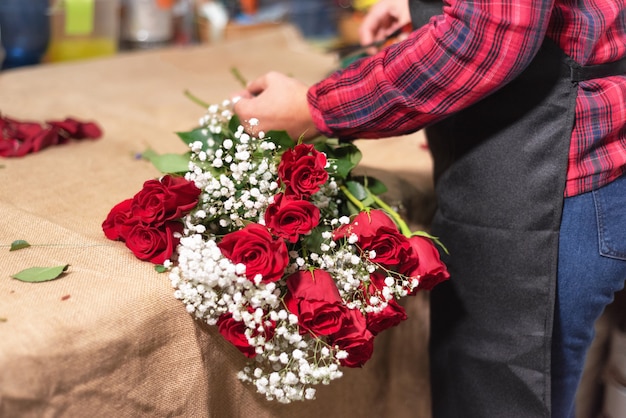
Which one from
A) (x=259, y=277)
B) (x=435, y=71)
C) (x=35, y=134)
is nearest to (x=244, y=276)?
(x=259, y=277)

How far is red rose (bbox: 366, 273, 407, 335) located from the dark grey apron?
0.20 meters

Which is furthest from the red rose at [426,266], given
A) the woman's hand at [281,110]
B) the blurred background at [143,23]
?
the blurred background at [143,23]

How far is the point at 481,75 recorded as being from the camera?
0.81 meters

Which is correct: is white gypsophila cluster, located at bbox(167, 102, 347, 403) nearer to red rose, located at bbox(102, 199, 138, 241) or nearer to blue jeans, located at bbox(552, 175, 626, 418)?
red rose, located at bbox(102, 199, 138, 241)

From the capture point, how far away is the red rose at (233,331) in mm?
773

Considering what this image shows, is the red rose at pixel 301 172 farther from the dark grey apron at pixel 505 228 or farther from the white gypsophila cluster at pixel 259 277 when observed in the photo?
the dark grey apron at pixel 505 228

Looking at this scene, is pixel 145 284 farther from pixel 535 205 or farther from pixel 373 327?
pixel 535 205

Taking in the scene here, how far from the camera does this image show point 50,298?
73 centimetres

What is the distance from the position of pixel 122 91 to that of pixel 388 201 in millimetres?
874

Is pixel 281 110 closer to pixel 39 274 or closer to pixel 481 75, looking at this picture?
pixel 481 75

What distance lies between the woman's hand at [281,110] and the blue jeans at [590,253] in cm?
37

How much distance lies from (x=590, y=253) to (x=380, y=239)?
312 mm

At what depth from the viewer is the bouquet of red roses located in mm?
760

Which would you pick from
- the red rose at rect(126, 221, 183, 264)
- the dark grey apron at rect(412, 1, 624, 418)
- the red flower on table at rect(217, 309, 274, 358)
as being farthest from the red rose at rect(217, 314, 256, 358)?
the dark grey apron at rect(412, 1, 624, 418)
